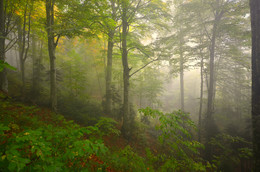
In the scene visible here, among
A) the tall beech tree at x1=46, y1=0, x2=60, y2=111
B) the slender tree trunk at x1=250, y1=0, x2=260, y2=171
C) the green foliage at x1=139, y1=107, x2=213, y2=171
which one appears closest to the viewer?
the green foliage at x1=139, y1=107, x2=213, y2=171

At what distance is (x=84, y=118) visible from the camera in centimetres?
805

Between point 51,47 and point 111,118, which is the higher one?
point 51,47

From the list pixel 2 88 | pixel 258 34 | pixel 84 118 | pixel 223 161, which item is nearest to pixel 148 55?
pixel 258 34

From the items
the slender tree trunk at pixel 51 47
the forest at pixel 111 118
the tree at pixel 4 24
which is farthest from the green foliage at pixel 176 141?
the tree at pixel 4 24

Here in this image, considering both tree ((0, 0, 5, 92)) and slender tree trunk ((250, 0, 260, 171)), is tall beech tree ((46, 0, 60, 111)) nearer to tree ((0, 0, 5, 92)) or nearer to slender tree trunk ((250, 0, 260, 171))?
tree ((0, 0, 5, 92))

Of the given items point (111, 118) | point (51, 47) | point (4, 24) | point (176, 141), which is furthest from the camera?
point (111, 118)

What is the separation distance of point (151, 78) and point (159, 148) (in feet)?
27.9

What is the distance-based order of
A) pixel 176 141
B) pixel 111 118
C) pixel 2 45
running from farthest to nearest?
pixel 111 118 → pixel 2 45 → pixel 176 141

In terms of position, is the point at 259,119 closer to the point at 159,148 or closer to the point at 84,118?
the point at 159,148

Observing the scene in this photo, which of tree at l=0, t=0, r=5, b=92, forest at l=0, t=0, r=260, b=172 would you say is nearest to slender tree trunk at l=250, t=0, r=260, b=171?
forest at l=0, t=0, r=260, b=172

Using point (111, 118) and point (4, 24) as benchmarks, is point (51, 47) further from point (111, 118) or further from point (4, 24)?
point (111, 118)

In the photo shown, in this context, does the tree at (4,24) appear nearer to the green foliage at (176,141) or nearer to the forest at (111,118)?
the forest at (111,118)

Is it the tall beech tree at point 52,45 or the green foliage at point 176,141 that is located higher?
the tall beech tree at point 52,45

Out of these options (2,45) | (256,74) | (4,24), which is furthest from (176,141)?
(4,24)
